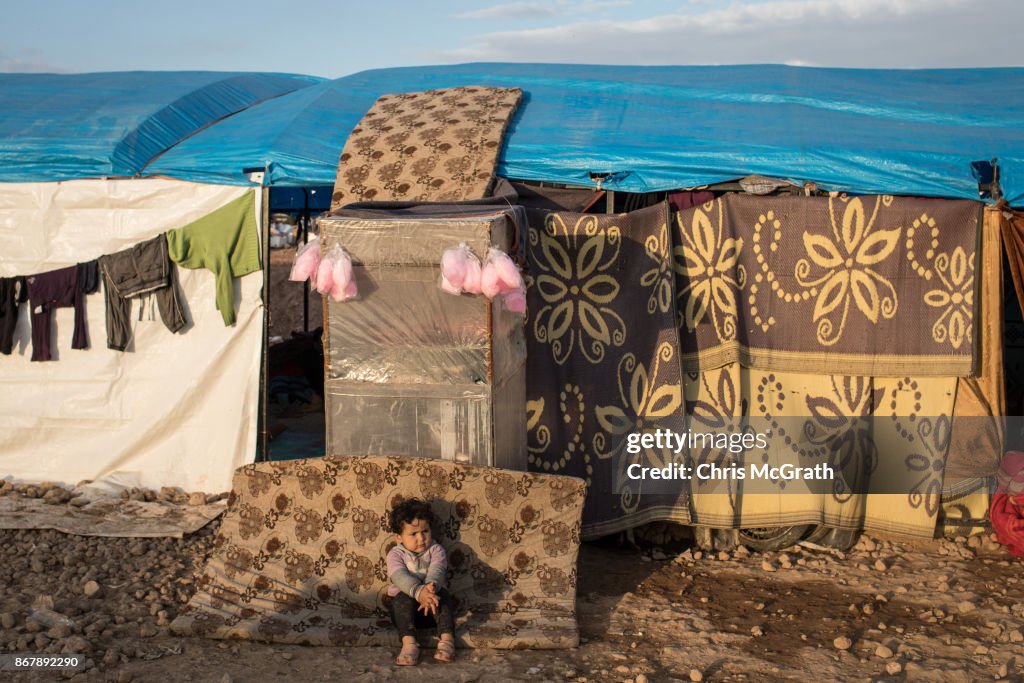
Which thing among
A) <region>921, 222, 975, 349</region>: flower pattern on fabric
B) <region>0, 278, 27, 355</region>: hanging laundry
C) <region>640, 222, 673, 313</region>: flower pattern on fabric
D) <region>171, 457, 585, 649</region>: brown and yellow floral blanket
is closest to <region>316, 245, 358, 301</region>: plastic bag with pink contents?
<region>171, 457, 585, 649</region>: brown and yellow floral blanket

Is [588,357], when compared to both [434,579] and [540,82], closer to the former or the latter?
[434,579]

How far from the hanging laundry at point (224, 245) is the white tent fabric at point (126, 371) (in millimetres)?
92

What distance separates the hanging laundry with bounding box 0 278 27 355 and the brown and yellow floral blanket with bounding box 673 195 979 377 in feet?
14.0

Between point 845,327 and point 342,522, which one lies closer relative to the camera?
point 342,522

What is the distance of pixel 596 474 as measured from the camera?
575 centimetres

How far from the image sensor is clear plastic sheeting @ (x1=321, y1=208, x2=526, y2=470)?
15.1 feet

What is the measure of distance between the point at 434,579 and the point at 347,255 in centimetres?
151

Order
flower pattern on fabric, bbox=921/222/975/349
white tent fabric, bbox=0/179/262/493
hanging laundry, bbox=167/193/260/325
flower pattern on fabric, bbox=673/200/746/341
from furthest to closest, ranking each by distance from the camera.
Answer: white tent fabric, bbox=0/179/262/493, hanging laundry, bbox=167/193/260/325, flower pattern on fabric, bbox=673/200/746/341, flower pattern on fabric, bbox=921/222/975/349

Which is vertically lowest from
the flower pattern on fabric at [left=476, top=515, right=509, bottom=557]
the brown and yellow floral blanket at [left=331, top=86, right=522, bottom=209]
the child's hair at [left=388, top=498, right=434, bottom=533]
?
the flower pattern on fabric at [left=476, top=515, right=509, bottom=557]

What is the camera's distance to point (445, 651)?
14.3ft

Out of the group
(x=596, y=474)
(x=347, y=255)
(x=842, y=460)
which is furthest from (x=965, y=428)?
(x=347, y=255)

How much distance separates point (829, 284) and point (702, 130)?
130cm

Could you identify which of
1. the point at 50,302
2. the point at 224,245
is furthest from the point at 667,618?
the point at 50,302

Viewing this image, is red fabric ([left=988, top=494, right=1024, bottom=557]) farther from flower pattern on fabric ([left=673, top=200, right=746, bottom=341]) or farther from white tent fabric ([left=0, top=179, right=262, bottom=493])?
white tent fabric ([left=0, top=179, right=262, bottom=493])
